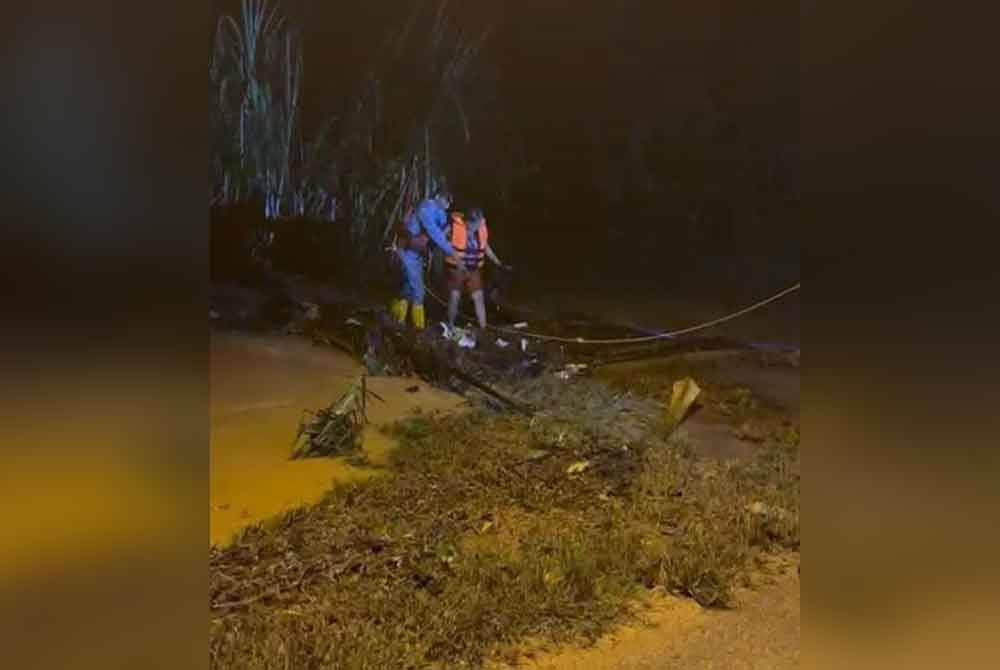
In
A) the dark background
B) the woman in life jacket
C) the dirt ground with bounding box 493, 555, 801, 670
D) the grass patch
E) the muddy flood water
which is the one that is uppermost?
the dark background

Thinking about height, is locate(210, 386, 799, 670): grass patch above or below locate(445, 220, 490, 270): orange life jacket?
below

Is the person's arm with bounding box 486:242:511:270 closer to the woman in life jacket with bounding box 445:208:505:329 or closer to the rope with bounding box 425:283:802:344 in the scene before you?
the woman in life jacket with bounding box 445:208:505:329

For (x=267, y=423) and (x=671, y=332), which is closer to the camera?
(x=267, y=423)

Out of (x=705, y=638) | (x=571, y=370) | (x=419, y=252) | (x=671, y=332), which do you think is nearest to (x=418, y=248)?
(x=419, y=252)

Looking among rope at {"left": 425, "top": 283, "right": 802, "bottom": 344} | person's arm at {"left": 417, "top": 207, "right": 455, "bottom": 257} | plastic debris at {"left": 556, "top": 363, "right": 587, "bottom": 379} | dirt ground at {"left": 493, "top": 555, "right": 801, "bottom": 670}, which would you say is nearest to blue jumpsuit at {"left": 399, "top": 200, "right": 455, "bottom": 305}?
person's arm at {"left": 417, "top": 207, "right": 455, "bottom": 257}

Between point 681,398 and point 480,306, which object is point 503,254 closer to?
point 480,306

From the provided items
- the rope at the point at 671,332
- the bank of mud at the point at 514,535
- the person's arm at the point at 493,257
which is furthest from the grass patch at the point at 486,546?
the person's arm at the point at 493,257
